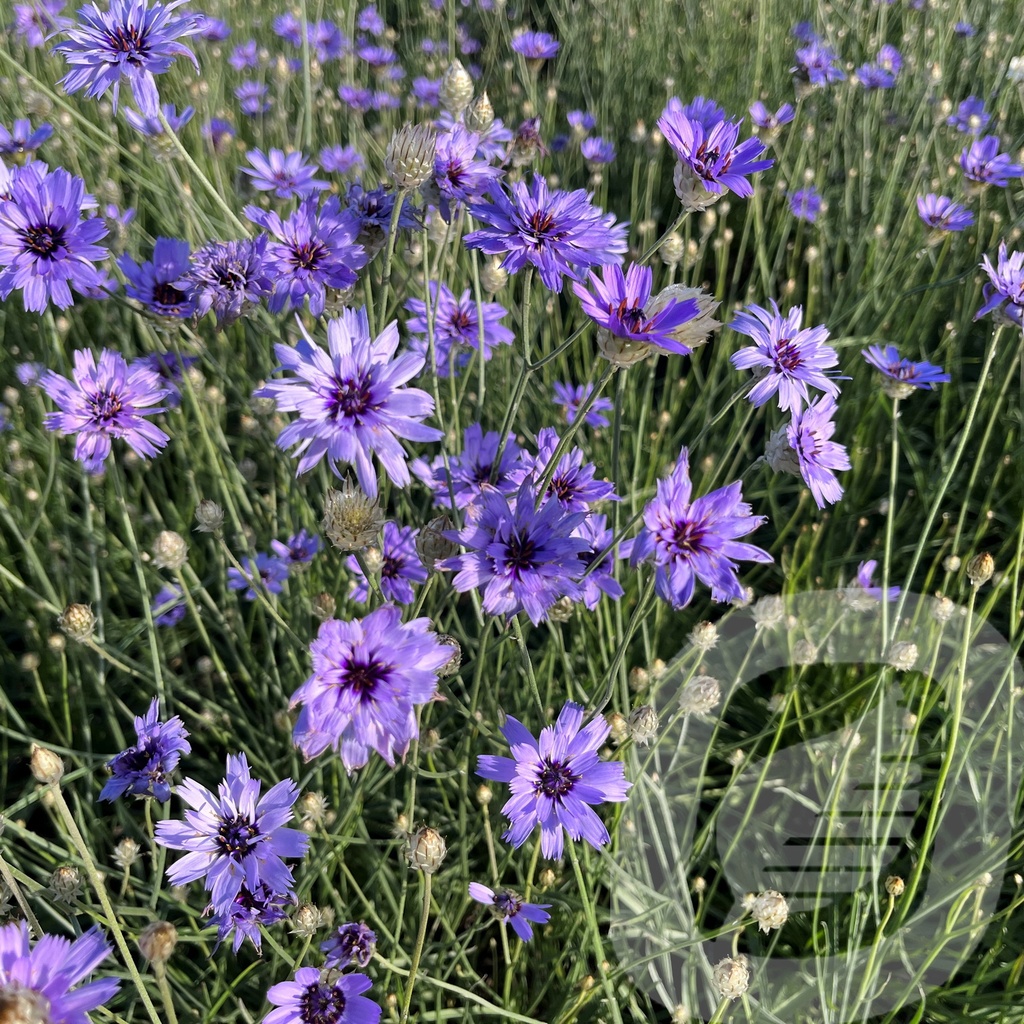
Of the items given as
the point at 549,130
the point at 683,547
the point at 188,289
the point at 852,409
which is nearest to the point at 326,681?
the point at 683,547

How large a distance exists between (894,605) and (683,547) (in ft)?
3.66

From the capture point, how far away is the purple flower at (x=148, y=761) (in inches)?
46.3

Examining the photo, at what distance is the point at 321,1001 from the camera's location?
1082 mm

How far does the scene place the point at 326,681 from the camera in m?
0.88

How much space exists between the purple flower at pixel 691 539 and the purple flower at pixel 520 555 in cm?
13

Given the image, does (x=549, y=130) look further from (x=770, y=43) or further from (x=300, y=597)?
(x=300, y=597)

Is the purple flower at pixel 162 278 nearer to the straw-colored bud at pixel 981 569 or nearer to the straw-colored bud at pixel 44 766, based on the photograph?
the straw-colored bud at pixel 44 766

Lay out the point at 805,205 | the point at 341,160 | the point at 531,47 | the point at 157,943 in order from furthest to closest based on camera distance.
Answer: the point at 531,47, the point at 805,205, the point at 341,160, the point at 157,943

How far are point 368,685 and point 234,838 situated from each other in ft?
1.22

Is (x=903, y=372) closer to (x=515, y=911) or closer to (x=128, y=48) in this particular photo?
(x=515, y=911)

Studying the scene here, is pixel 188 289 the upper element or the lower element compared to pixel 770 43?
lower

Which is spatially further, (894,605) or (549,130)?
(549,130)

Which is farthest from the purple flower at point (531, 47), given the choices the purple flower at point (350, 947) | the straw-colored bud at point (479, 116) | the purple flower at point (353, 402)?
the purple flower at point (350, 947)

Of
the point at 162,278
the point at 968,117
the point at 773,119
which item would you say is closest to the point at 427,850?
the point at 162,278
